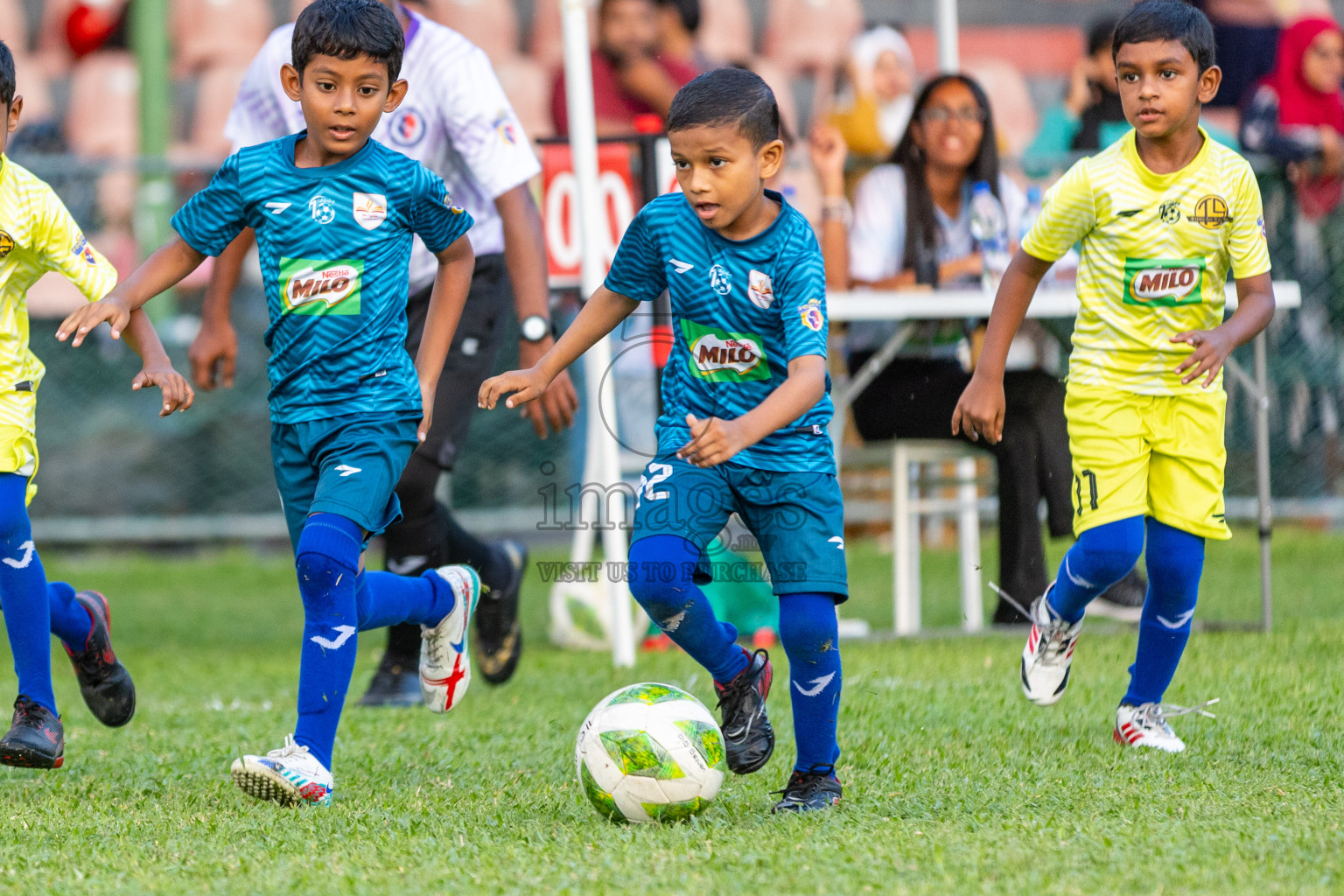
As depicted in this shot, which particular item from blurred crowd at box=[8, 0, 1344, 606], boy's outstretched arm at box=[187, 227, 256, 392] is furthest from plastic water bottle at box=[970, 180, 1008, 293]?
boy's outstretched arm at box=[187, 227, 256, 392]

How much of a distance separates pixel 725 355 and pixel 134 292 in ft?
4.51

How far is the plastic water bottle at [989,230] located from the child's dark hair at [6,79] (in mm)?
3667

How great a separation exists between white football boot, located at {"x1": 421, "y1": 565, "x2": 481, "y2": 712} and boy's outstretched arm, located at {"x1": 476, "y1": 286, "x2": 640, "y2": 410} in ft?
2.62

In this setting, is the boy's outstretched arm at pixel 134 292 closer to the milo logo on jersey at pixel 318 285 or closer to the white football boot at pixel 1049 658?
the milo logo on jersey at pixel 318 285

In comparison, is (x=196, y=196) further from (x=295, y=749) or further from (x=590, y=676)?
(x=590, y=676)

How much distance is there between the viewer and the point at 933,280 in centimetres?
663

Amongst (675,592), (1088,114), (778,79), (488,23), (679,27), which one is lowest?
(675,592)

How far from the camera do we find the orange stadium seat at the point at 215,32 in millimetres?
11641

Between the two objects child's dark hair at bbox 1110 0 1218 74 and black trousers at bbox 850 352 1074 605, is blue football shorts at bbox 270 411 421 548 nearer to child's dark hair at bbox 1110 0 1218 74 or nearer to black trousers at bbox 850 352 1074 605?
child's dark hair at bbox 1110 0 1218 74

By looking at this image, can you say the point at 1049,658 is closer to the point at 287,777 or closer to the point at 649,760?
the point at 649,760

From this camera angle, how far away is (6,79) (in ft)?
13.1

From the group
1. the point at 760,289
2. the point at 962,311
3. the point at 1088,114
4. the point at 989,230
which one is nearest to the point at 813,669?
the point at 760,289

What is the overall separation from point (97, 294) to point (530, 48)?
25.7 feet

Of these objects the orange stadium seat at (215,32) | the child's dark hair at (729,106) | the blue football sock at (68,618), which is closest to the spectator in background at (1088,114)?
the child's dark hair at (729,106)
